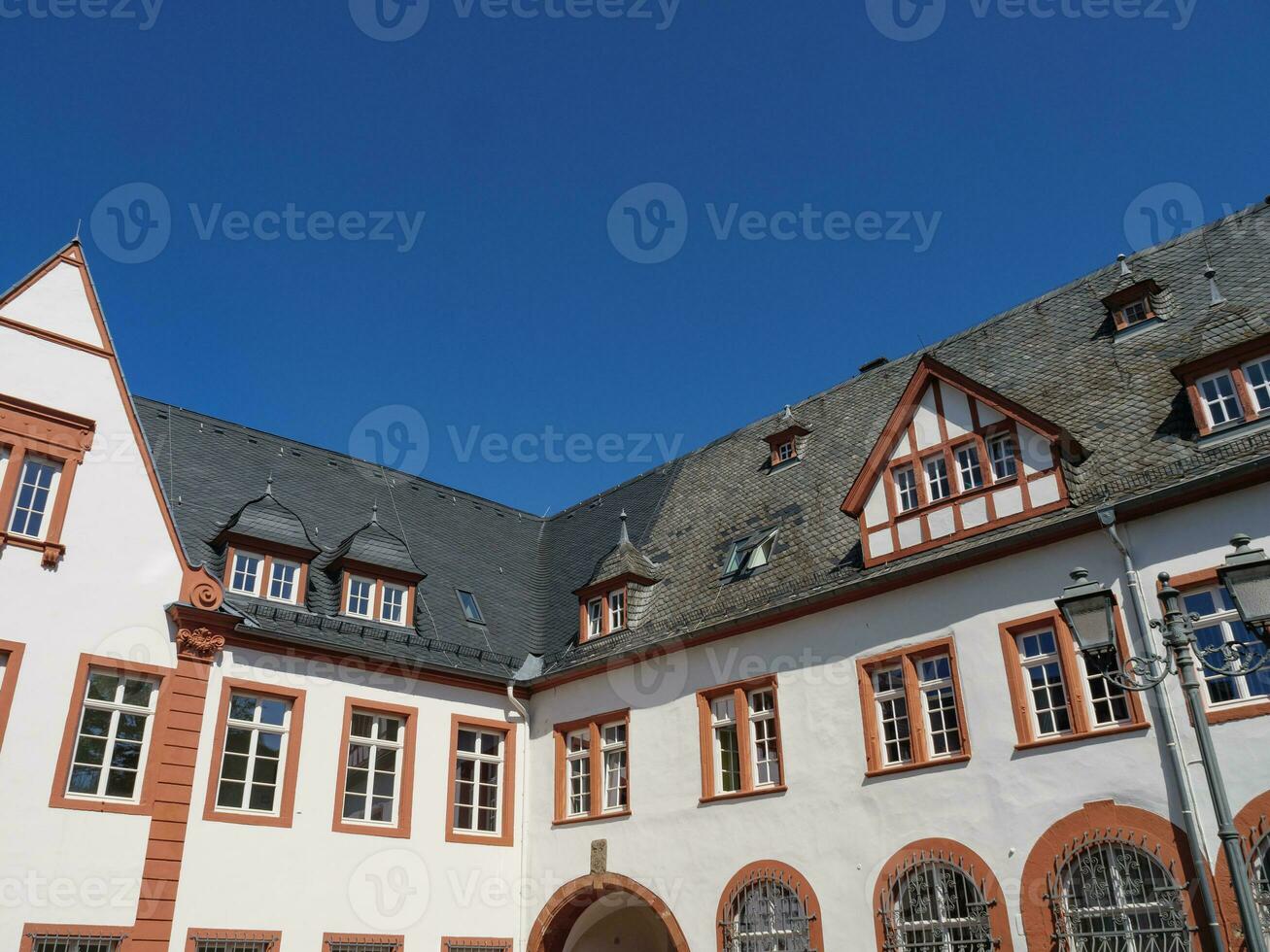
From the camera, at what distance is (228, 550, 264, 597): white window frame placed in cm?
1792

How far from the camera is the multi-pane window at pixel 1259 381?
42.8ft

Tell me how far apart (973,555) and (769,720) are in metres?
4.23

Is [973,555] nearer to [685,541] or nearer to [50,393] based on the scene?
[685,541]

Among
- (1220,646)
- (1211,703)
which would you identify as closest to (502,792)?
(1211,703)

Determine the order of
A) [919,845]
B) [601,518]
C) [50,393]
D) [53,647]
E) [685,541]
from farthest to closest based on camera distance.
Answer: [601,518]
[685,541]
[50,393]
[53,647]
[919,845]

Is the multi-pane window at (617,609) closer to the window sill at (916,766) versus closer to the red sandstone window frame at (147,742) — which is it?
the window sill at (916,766)

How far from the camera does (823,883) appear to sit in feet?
49.0

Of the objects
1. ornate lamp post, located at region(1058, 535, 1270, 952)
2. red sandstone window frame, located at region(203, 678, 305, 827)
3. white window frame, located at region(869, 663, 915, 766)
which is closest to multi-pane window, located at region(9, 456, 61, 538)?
red sandstone window frame, located at region(203, 678, 305, 827)

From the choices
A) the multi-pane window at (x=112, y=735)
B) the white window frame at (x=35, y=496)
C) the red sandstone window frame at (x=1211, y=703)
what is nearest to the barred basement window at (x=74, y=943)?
the multi-pane window at (x=112, y=735)

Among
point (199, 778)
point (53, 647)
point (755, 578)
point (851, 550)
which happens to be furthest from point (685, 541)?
point (53, 647)

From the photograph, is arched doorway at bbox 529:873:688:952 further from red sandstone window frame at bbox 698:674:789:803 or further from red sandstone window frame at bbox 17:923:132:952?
red sandstone window frame at bbox 17:923:132:952

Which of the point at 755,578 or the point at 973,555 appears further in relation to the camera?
→ the point at 755,578

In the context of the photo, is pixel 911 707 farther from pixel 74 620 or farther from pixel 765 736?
pixel 74 620

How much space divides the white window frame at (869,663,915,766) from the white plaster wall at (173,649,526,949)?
7.55 metres
